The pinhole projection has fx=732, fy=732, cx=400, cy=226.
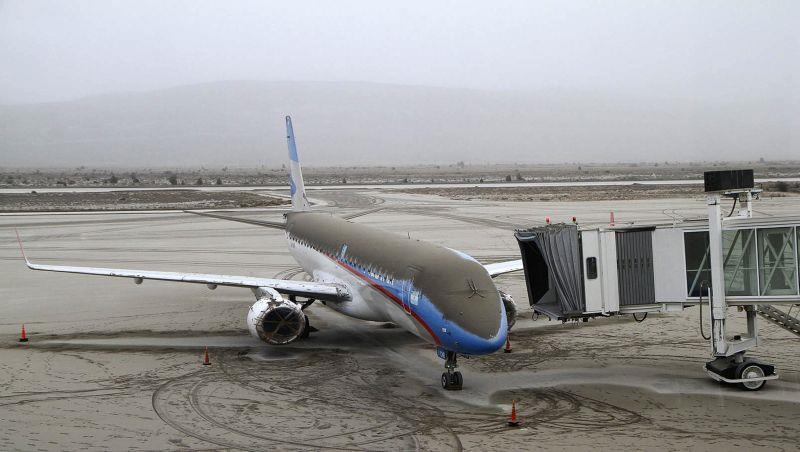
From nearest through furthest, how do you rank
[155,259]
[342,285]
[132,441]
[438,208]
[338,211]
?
[132,441] → [342,285] → [155,259] → [338,211] → [438,208]

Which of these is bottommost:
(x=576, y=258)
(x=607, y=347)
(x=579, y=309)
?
(x=607, y=347)

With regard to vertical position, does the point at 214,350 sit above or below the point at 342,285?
below

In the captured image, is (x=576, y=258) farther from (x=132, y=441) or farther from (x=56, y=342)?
(x=56, y=342)

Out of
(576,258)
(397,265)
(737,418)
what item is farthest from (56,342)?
(737,418)

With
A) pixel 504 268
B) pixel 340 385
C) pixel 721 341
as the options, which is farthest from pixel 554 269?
pixel 504 268

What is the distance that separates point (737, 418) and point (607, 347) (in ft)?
24.8

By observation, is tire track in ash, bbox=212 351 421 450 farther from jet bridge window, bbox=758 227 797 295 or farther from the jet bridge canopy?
jet bridge window, bbox=758 227 797 295

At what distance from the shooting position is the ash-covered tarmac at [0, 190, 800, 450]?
657 inches

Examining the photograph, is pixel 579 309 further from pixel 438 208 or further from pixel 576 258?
pixel 438 208

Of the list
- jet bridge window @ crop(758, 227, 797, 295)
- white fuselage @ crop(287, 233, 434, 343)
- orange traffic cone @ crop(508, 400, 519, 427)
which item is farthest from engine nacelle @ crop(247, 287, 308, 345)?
jet bridge window @ crop(758, 227, 797, 295)

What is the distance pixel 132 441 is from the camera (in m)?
16.4

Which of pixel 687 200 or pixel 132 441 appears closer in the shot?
pixel 132 441

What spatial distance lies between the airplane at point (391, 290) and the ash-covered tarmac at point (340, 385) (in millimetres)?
1336

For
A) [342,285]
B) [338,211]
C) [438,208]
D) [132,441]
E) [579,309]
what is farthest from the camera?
[438,208]
